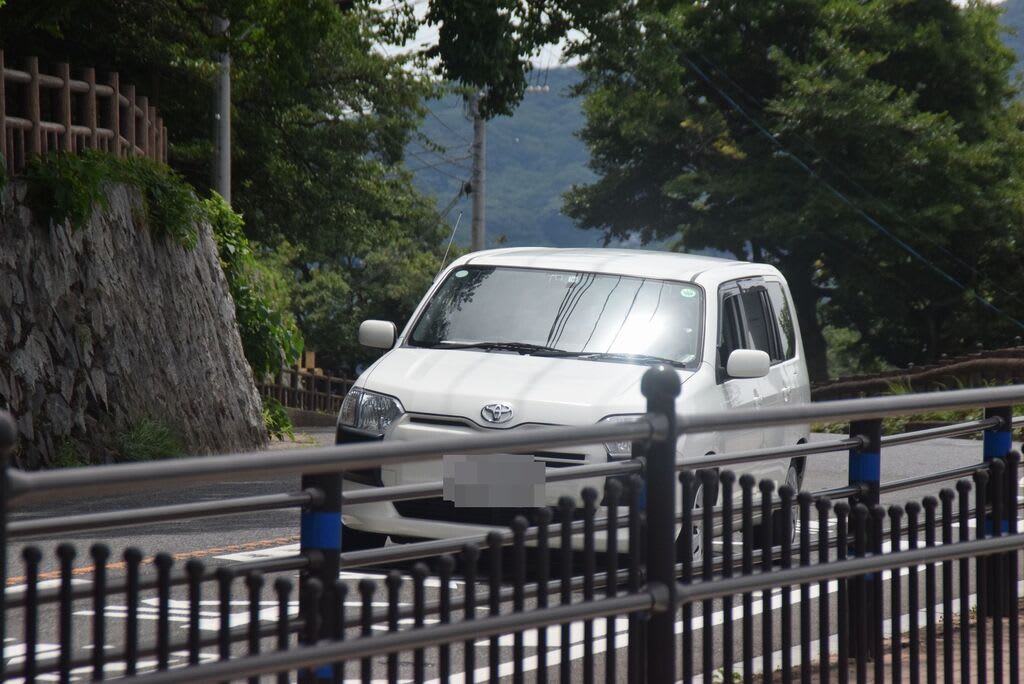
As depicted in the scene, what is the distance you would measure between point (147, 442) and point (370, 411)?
7.92 metres

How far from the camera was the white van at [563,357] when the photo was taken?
7.81 metres

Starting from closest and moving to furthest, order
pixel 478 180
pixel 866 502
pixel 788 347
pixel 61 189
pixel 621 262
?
pixel 866 502, pixel 621 262, pixel 788 347, pixel 61 189, pixel 478 180

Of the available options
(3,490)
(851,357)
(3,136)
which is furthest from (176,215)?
(851,357)

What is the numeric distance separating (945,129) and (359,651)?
3738cm

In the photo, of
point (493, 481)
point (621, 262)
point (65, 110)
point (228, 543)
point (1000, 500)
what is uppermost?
point (65, 110)

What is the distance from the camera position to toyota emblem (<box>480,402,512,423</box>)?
7793 millimetres

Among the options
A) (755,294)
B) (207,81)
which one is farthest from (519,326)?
(207,81)

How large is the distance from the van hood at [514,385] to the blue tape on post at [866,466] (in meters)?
2.68

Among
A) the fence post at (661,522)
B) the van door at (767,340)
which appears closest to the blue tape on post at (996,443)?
the fence post at (661,522)

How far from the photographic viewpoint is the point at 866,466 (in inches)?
203

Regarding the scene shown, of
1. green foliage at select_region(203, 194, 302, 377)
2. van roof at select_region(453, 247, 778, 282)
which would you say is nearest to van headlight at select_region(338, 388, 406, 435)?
van roof at select_region(453, 247, 778, 282)

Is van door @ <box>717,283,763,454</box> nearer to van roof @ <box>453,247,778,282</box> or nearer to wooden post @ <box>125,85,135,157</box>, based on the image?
van roof @ <box>453,247,778,282</box>

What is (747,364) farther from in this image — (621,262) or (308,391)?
(308,391)

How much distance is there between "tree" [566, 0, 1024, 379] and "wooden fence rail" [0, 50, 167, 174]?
17252mm
